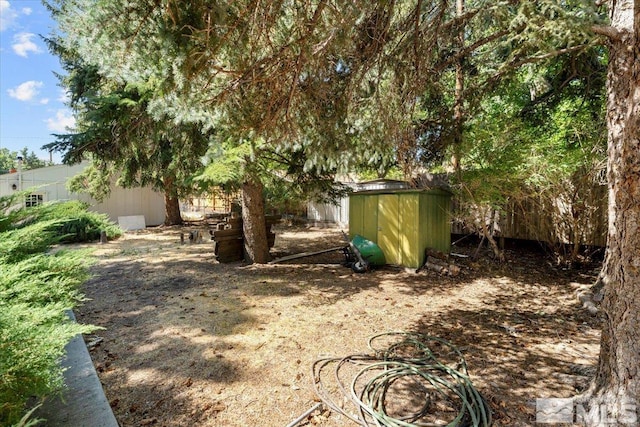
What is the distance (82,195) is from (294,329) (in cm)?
1642

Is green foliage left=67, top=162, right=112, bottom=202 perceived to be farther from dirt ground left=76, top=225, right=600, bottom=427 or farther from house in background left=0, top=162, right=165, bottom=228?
dirt ground left=76, top=225, right=600, bottom=427

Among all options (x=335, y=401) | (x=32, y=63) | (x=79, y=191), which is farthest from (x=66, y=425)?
(x=79, y=191)

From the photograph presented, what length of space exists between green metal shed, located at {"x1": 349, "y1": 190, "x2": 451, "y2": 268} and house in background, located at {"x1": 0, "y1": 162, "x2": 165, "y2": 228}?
42.9 ft

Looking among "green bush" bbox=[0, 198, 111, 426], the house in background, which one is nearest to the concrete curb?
"green bush" bbox=[0, 198, 111, 426]

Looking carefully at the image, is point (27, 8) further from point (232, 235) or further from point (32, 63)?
point (32, 63)

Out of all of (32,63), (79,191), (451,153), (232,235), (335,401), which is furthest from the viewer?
(79,191)

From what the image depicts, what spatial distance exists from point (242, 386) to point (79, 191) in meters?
15.4

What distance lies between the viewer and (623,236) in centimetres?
195

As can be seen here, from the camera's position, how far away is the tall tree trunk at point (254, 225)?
670 cm

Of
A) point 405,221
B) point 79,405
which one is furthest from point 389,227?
point 79,405

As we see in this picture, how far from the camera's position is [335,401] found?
2.39 metres

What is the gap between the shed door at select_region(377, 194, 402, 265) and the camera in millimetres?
6527

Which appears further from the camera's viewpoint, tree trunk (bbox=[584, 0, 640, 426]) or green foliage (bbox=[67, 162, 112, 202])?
green foliage (bbox=[67, 162, 112, 202])

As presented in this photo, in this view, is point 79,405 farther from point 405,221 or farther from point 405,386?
point 405,221
